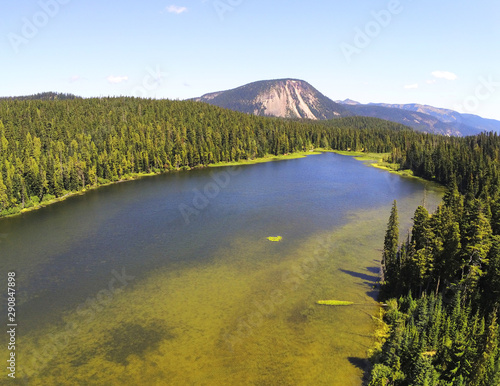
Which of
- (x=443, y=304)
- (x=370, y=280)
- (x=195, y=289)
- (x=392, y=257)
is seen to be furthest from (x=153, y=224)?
(x=443, y=304)

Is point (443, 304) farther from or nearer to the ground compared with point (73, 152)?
nearer to the ground

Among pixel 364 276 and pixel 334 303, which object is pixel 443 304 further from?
pixel 334 303

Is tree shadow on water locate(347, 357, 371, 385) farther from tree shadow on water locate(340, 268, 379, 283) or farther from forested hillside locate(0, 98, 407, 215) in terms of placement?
forested hillside locate(0, 98, 407, 215)

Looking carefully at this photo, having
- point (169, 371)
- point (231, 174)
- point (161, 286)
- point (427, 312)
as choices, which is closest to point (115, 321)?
point (161, 286)

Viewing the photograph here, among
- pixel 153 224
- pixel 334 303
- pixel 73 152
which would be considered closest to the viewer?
pixel 334 303

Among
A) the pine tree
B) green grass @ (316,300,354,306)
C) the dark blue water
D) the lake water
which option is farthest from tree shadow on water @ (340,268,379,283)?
the dark blue water

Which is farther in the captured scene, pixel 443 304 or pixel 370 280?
pixel 370 280

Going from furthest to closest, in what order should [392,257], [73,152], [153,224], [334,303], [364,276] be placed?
[73,152], [153,224], [364,276], [392,257], [334,303]
